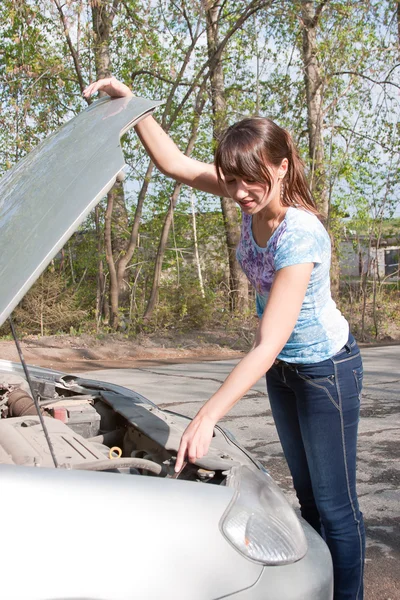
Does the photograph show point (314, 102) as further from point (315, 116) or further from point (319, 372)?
point (319, 372)

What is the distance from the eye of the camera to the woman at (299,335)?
6.97 ft

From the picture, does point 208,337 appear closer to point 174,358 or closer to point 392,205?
point 174,358

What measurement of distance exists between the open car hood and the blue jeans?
0.95m

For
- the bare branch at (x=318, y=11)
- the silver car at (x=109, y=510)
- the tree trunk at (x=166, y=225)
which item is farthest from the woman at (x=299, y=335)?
the bare branch at (x=318, y=11)

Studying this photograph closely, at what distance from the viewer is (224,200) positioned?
15727 mm

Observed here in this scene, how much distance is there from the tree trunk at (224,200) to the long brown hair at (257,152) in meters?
12.2

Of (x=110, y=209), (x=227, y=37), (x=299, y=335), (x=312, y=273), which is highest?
(x=227, y=37)

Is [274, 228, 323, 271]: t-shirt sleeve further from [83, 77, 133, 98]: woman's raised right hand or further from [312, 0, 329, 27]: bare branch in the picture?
[312, 0, 329, 27]: bare branch

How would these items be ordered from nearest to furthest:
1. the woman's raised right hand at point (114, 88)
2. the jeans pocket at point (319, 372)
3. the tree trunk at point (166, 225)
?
the jeans pocket at point (319, 372) < the woman's raised right hand at point (114, 88) < the tree trunk at point (166, 225)

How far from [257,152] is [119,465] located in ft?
3.49

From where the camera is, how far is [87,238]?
15.1 meters

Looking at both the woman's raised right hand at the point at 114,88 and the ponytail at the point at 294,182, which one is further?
the woman's raised right hand at the point at 114,88

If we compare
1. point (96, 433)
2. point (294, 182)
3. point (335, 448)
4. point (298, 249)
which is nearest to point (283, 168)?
point (294, 182)

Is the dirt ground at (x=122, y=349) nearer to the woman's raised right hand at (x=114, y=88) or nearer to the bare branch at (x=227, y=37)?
the bare branch at (x=227, y=37)
